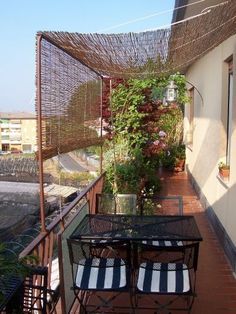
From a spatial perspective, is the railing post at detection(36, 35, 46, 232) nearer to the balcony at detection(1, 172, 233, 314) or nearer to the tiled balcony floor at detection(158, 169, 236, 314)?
the balcony at detection(1, 172, 233, 314)

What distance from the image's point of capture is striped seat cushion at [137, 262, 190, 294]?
296cm

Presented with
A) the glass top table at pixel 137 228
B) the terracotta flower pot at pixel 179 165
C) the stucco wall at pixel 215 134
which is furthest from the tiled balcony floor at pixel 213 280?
the terracotta flower pot at pixel 179 165

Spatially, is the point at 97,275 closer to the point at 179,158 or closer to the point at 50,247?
the point at 50,247

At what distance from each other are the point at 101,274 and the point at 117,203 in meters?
1.92

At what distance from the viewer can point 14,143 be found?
87.5 metres

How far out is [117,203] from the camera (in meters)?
5.05

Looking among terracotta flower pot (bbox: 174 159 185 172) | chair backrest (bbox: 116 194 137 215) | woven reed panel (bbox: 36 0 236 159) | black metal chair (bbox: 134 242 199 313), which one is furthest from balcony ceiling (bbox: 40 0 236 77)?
terracotta flower pot (bbox: 174 159 185 172)

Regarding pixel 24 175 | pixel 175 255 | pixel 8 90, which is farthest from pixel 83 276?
pixel 24 175

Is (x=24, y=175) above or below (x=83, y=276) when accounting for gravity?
below

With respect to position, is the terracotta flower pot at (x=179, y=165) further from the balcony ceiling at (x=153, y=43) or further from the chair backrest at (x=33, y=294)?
the chair backrest at (x=33, y=294)

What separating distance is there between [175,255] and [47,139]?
2.11 metres

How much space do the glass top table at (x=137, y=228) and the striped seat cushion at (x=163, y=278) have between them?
0.76 feet

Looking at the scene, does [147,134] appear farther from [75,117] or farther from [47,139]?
[47,139]

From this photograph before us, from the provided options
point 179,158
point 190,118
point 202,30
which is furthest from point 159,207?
point 179,158
